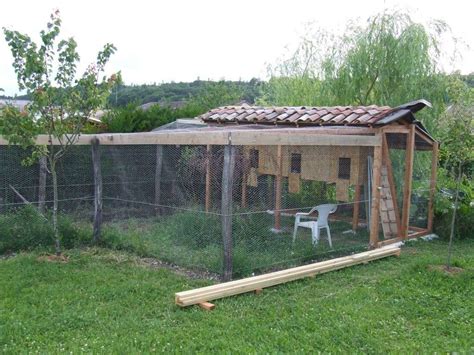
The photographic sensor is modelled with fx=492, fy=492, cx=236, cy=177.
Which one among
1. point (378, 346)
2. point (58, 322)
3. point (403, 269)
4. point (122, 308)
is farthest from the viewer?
point (403, 269)

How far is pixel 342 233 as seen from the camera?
7.98 meters

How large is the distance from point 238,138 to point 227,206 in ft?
2.60

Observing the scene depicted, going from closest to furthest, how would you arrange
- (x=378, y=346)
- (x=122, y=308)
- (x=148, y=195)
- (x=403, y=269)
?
(x=378, y=346) < (x=122, y=308) < (x=403, y=269) < (x=148, y=195)

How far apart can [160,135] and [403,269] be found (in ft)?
12.2

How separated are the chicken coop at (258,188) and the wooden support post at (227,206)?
51 centimetres

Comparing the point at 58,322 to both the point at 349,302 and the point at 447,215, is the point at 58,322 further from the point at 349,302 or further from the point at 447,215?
the point at 447,215

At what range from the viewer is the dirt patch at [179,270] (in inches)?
235

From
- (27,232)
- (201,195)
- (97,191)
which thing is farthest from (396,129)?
(27,232)

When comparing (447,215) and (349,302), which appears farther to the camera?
(447,215)

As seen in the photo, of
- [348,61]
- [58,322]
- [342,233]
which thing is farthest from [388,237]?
[58,322]

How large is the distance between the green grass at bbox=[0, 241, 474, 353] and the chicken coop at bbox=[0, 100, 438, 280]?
0.93m

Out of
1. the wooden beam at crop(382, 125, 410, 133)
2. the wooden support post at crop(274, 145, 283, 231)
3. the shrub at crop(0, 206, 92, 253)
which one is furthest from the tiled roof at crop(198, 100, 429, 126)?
the shrub at crop(0, 206, 92, 253)

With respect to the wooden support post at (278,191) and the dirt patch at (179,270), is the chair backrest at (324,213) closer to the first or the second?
the wooden support post at (278,191)

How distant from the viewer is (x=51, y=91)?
20.2 ft
